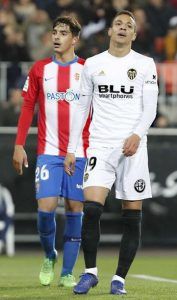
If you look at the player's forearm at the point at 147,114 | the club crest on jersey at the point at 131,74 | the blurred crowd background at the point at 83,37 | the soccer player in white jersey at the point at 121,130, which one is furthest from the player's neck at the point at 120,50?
the blurred crowd background at the point at 83,37

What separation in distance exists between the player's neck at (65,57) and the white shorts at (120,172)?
4.94 ft

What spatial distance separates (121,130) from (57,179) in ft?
4.07

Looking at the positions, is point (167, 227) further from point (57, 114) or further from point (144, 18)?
point (57, 114)

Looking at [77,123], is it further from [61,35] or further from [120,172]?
[61,35]

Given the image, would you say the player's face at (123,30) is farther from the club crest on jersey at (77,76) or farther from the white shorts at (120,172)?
the club crest on jersey at (77,76)

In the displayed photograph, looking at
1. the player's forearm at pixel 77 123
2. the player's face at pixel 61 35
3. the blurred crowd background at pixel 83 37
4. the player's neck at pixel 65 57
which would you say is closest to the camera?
the player's forearm at pixel 77 123

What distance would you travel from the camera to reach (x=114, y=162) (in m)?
8.06

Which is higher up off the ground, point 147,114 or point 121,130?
point 147,114

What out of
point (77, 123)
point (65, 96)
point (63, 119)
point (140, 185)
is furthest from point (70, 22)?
point (140, 185)

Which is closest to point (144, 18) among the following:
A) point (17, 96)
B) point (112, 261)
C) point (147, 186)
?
point (17, 96)

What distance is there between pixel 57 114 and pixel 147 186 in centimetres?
144

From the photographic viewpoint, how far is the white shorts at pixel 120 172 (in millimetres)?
8008

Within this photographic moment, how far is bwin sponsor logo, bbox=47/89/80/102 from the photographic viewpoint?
9.23 m

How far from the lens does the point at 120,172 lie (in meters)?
8.11
